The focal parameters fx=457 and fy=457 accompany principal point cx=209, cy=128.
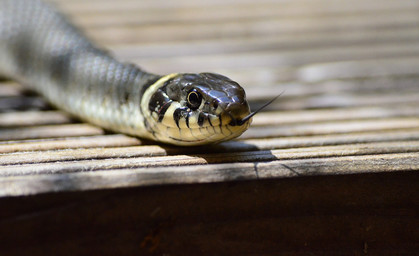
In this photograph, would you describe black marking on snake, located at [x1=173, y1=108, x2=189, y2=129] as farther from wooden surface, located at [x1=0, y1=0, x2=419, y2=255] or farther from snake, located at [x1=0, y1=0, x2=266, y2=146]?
wooden surface, located at [x1=0, y1=0, x2=419, y2=255]

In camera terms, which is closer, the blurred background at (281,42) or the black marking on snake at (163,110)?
the black marking on snake at (163,110)

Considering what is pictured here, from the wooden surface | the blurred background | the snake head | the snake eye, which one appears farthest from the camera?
the blurred background

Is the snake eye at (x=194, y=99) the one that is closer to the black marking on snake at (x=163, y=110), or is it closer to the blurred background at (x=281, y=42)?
the black marking on snake at (x=163, y=110)

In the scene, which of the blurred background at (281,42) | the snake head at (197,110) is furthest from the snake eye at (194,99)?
the blurred background at (281,42)

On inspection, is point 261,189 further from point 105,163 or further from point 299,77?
point 299,77

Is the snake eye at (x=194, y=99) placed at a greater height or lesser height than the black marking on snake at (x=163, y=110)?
greater

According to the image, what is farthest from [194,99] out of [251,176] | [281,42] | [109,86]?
[281,42]

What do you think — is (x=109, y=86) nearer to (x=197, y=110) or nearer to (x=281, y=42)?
(x=197, y=110)

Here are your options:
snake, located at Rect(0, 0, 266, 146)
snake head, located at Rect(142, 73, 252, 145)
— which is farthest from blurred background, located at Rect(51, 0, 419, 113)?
snake head, located at Rect(142, 73, 252, 145)

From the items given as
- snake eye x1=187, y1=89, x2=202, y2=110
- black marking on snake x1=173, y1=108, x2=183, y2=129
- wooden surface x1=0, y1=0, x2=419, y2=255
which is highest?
snake eye x1=187, y1=89, x2=202, y2=110
